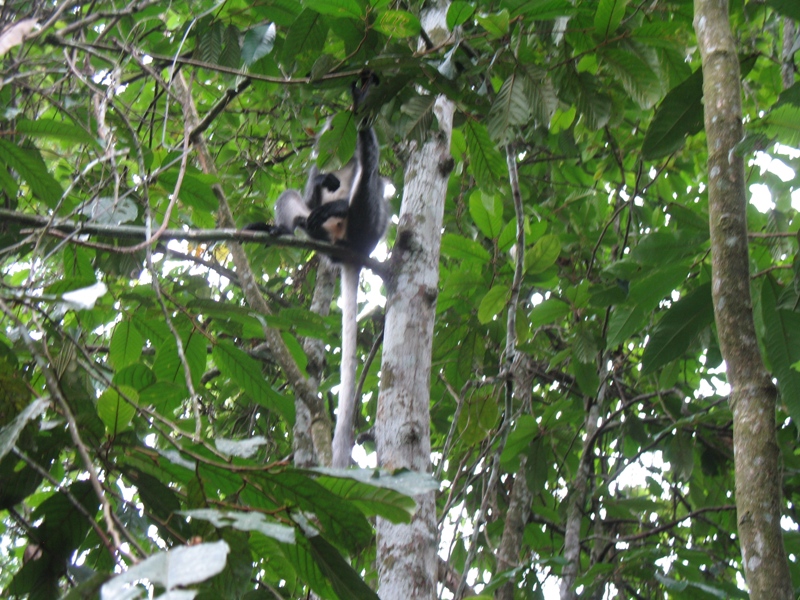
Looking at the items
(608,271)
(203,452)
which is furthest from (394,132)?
(203,452)

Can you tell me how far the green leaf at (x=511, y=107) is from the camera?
215cm

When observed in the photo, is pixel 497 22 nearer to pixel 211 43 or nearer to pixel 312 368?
pixel 211 43

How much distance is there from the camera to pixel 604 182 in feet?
15.8

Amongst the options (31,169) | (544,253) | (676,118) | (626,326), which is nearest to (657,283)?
(626,326)

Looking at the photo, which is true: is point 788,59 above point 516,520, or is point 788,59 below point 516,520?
above

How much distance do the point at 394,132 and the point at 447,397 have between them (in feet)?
5.91

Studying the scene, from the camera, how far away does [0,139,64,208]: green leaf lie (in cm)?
198

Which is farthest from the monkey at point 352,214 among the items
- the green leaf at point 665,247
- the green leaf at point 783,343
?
the green leaf at point 783,343

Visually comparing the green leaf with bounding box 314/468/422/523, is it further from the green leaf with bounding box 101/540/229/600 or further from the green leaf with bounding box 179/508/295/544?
the green leaf with bounding box 101/540/229/600

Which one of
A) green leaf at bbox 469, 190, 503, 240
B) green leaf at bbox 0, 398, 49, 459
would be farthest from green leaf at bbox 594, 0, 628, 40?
green leaf at bbox 0, 398, 49, 459

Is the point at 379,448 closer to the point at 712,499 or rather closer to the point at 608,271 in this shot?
the point at 608,271

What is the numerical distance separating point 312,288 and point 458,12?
323 centimetres

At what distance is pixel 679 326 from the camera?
6.87ft

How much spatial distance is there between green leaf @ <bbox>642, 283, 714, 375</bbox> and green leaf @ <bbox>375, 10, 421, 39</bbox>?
1014 mm
